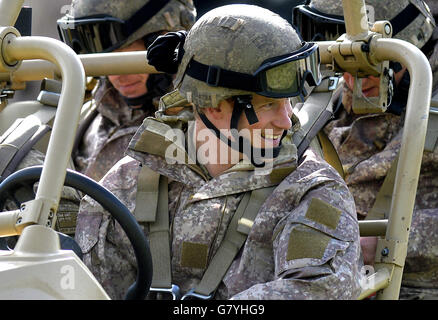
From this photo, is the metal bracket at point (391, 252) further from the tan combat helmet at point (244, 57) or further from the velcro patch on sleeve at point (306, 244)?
the tan combat helmet at point (244, 57)

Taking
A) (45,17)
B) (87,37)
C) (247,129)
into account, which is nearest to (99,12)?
(87,37)

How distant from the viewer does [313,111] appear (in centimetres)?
468

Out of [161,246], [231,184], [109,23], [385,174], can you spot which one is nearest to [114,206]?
[161,246]

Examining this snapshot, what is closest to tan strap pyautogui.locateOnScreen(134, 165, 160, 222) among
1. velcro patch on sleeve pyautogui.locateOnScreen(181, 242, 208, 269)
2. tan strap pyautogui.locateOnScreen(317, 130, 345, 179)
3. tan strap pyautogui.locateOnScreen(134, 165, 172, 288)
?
tan strap pyautogui.locateOnScreen(134, 165, 172, 288)

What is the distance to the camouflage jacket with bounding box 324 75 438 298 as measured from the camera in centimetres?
491

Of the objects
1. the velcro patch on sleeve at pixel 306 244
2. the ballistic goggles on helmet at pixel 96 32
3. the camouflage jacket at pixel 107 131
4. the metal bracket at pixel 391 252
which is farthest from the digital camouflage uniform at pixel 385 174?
the velcro patch on sleeve at pixel 306 244

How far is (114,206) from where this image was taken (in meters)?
3.43

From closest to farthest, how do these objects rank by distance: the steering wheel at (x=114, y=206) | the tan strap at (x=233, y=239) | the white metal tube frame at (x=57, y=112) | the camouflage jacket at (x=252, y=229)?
the white metal tube frame at (x=57, y=112)
the steering wheel at (x=114, y=206)
the camouflage jacket at (x=252, y=229)
the tan strap at (x=233, y=239)

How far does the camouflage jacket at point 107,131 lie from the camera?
18.8 ft

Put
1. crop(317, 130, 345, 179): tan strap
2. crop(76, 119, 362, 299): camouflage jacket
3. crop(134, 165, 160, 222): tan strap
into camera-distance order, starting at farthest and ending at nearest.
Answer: crop(317, 130, 345, 179): tan strap, crop(134, 165, 160, 222): tan strap, crop(76, 119, 362, 299): camouflage jacket

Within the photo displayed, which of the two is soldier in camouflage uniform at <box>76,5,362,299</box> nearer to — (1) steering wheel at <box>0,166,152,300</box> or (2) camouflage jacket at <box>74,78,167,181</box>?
(1) steering wheel at <box>0,166,152,300</box>

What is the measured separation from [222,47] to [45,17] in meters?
6.75

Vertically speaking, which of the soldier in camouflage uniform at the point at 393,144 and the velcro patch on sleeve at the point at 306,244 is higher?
the velcro patch on sleeve at the point at 306,244

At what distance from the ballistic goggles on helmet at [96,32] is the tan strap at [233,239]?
208 centimetres
